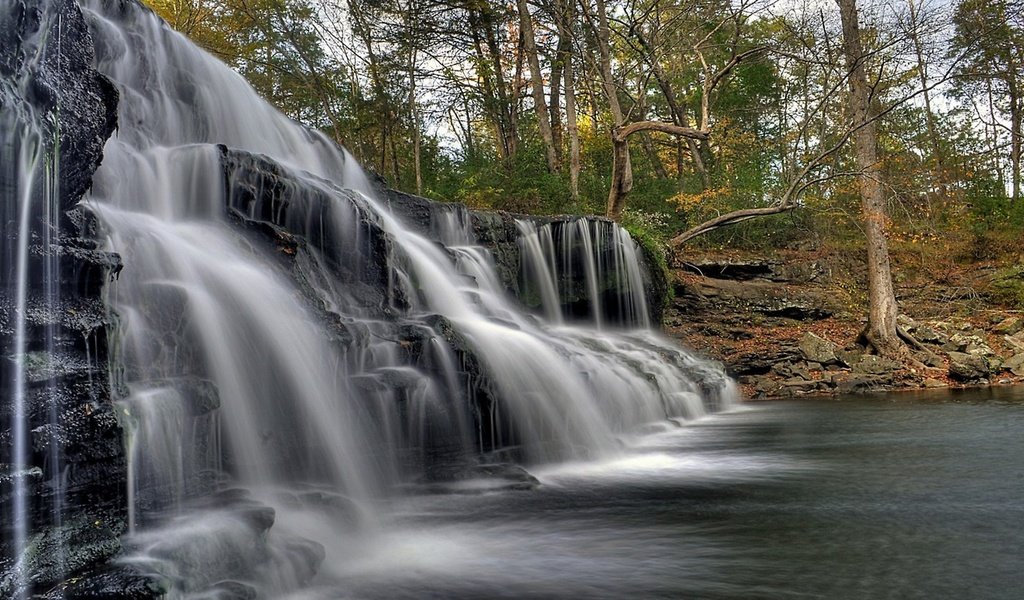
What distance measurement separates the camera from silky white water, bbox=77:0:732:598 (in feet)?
11.5

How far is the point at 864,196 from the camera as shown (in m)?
14.1

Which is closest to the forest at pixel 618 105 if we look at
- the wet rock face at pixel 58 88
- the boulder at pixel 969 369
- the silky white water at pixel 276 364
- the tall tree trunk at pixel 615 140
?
the tall tree trunk at pixel 615 140

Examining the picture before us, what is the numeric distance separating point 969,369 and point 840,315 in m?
3.95

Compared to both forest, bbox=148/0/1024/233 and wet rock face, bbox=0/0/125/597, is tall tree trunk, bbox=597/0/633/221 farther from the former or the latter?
wet rock face, bbox=0/0/125/597

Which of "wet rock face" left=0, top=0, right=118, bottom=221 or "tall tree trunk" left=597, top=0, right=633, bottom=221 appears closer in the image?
"wet rock face" left=0, top=0, right=118, bottom=221

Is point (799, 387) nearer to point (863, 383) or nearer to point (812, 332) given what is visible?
point (863, 383)

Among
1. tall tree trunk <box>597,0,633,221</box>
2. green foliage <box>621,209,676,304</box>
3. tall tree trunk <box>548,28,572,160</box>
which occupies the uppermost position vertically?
tall tree trunk <box>548,28,572,160</box>

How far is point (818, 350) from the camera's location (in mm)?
13461

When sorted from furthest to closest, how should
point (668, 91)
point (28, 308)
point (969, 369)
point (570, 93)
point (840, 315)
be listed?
point (668, 91)
point (570, 93)
point (840, 315)
point (969, 369)
point (28, 308)

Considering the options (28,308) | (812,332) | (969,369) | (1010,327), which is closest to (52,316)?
(28,308)

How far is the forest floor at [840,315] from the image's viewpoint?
12.7m

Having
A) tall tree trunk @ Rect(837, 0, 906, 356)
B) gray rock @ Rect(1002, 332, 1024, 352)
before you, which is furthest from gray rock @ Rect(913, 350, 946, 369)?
gray rock @ Rect(1002, 332, 1024, 352)

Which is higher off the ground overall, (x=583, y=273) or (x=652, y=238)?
(x=652, y=238)

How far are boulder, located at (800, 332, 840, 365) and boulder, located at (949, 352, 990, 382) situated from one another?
79.5 inches
